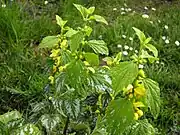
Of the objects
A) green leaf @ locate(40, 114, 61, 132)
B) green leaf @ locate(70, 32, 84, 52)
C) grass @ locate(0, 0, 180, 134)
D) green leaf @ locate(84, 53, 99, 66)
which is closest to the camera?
green leaf @ locate(70, 32, 84, 52)

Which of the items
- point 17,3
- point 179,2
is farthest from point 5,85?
point 179,2

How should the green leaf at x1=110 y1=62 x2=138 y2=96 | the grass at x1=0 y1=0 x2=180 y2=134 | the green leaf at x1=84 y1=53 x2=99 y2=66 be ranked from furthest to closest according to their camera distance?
the grass at x1=0 y1=0 x2=180 y2=134
the green leaf at x1=84 y1=53 x2=99 y2=66
the green leaf at x1=110 y1=62 x2=138 y2=96

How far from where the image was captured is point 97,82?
5.43 feet

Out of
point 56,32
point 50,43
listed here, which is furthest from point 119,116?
point 56,32

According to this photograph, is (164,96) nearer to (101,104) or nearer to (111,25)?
(111,25)

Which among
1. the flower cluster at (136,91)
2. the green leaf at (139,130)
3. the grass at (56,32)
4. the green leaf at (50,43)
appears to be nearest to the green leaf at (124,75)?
the flower cluster at (136,91)

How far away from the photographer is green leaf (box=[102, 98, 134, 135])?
4.83 ft

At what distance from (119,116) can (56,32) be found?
216cm

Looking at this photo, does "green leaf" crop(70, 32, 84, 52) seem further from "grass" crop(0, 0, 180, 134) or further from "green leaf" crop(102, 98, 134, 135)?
"grass" crop(0, 0, 180, 134)

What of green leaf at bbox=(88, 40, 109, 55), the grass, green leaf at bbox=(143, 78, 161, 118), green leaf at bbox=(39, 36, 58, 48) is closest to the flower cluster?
green leaf at bbox=(143, 78, 161, 118)

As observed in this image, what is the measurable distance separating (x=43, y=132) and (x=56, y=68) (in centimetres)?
30

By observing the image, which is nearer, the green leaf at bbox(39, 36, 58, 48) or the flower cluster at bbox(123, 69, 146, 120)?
the flower cluster at bbox(123, 69, 146, 120)

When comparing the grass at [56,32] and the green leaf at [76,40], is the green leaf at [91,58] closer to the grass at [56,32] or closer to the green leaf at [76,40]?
the green leaf at [76,40]

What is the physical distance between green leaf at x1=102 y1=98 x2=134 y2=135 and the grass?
1.39 m
